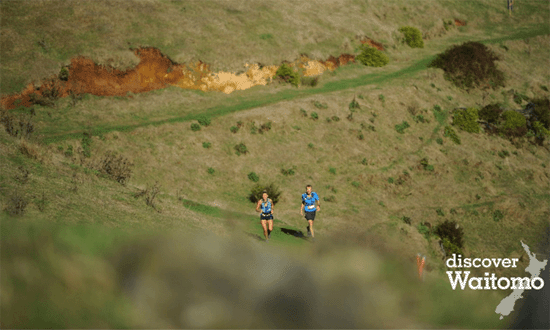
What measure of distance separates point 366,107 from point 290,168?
39.1 ft

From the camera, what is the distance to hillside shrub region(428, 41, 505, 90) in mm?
45344

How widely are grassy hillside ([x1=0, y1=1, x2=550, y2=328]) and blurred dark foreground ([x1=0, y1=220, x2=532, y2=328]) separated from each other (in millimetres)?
49

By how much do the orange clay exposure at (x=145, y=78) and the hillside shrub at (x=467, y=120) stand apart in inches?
633

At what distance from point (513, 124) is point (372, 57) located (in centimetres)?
1664

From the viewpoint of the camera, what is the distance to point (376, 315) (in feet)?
35.8

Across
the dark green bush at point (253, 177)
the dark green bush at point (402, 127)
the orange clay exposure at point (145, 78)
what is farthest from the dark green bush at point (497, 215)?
the orange clay exposure at point (145, 78)

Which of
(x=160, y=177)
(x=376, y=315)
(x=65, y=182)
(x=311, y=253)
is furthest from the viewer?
(x=160, y=177)

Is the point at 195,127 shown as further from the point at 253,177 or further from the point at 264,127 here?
the point at 253,177

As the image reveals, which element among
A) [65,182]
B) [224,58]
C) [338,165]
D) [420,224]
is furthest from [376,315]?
[224,58]

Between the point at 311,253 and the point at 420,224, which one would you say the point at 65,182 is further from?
the point at 420,224

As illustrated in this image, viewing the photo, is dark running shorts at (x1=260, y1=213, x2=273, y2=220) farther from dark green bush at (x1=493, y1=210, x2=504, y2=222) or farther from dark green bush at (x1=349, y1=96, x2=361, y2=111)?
dark green bush at (x1=349, y1=96, x2=361, y2=111)

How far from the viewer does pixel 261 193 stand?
2478 centimetres

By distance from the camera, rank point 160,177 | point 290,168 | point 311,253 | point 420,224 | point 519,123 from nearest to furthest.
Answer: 1. point 311,253
2. point 160,177
3. point 420,224
4. point 290,168
5. point 519,123

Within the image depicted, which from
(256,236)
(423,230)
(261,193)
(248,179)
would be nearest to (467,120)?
(423,230)
